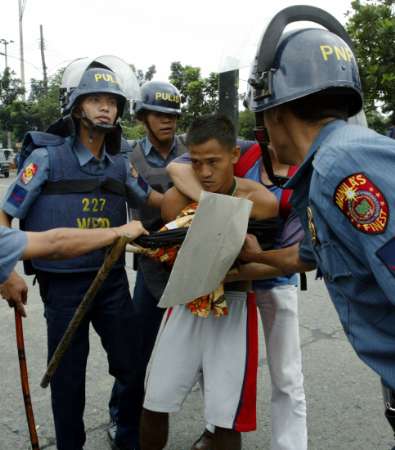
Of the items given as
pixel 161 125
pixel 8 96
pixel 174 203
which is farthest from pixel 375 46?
pixel 8 96

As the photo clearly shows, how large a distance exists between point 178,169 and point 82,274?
0.62m

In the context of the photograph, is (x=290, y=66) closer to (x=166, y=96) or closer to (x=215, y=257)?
(x=215, y=257)

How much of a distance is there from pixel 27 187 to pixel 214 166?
79 centimetres

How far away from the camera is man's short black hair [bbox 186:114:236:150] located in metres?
2.27

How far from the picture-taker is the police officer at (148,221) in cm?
261

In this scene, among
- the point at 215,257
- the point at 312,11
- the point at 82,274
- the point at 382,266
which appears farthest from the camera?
the point at 82,274

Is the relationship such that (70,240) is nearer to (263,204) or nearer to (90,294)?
(90,294)

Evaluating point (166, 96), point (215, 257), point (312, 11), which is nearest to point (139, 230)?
point (215, 257)

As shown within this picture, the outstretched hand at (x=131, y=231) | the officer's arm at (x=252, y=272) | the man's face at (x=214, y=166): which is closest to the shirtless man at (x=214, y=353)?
the man's face at (x=214, y=166)

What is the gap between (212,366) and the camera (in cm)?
219

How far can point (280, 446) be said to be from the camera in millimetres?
2400

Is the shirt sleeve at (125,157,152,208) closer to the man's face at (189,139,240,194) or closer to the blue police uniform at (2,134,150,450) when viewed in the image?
the blue police uniform at (2,134,150,450)

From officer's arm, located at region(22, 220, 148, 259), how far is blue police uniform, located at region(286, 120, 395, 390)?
2.60 feet

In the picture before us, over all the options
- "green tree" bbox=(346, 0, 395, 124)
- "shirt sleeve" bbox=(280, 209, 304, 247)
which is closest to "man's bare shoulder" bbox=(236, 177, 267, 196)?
"shirt sleeve" bbox=(280, 209, 304, 247)
